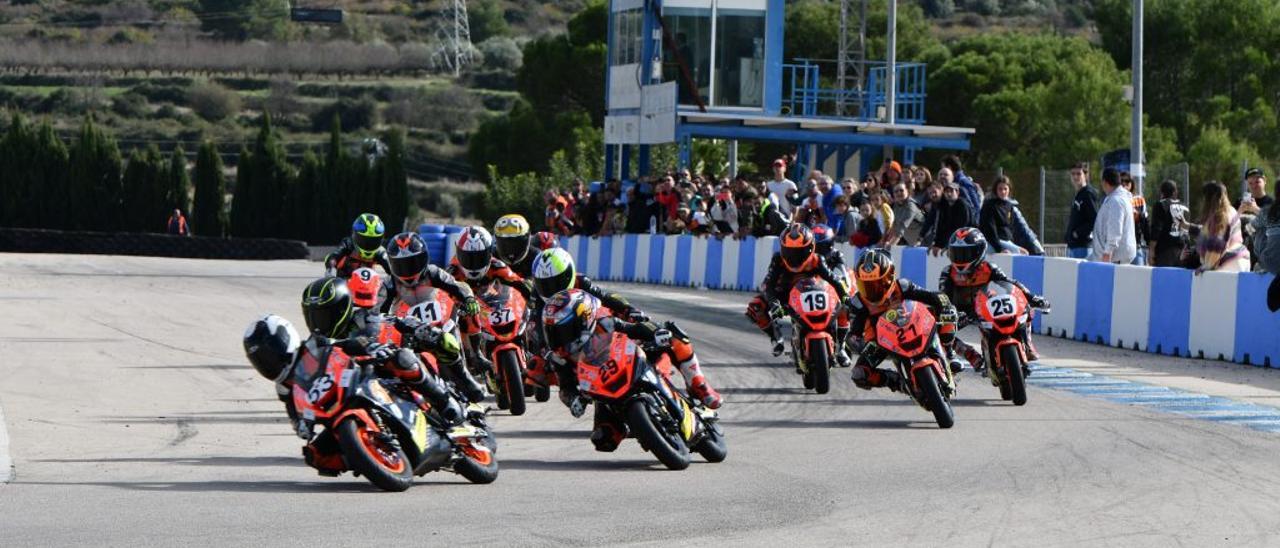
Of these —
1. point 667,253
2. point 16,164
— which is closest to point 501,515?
point 667,253

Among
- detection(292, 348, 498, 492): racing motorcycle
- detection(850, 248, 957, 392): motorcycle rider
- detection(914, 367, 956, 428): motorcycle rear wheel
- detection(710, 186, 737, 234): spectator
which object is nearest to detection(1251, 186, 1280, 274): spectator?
detection(850, 248, 957, 392): motorcycle rider

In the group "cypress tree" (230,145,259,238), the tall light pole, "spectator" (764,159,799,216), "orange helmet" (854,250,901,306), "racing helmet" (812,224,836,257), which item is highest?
the tall light pole

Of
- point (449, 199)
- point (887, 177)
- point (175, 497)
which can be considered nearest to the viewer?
point (175, 497)

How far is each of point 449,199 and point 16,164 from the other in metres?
23.1

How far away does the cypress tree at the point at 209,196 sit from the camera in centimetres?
6931

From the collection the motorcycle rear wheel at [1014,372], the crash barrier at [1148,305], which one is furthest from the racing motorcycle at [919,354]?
the crash barrier at [1148,305]

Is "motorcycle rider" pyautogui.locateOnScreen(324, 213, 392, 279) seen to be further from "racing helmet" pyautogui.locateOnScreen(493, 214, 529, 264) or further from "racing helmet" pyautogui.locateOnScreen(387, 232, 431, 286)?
"racing helmet" pyautogui.locateOnScreen(387, 232, 431, 286)

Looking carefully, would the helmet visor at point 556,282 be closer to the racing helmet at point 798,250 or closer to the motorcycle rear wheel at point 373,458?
the motorcycle rear wheel at point 373,458

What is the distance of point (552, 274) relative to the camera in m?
11.7

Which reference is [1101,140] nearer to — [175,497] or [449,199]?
[449,199]

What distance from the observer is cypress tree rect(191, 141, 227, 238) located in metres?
69.3

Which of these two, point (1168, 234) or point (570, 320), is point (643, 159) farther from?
point (570, 320)

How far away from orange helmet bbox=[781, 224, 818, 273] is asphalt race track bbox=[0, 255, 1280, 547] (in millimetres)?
1009

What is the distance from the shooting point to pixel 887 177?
26375mm
